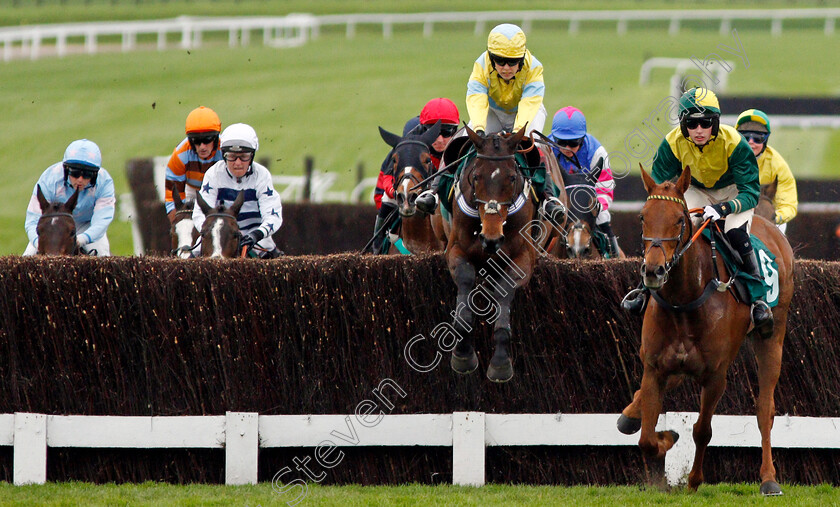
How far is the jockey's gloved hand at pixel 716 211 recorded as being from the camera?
581 centimetres

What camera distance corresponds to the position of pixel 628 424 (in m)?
5.94

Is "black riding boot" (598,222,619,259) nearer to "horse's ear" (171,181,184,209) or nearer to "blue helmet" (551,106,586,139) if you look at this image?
"blue helmet" (551,106,586,139)

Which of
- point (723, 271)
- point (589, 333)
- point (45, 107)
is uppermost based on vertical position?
point (723, 271)

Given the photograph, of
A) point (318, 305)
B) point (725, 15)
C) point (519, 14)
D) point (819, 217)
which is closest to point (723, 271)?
point (318, 305)

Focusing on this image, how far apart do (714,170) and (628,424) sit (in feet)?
4.77

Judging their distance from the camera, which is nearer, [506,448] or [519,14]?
[506,448]

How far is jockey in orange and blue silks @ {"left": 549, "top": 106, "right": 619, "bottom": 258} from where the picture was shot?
854 cm

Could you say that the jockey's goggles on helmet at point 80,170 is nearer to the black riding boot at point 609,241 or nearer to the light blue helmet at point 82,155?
the light blue helmet at point 82,155

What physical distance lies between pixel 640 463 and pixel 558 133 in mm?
2961

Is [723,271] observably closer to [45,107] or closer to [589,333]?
[589,333]

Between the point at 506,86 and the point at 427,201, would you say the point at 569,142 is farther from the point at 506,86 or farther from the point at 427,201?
the point at 427,201

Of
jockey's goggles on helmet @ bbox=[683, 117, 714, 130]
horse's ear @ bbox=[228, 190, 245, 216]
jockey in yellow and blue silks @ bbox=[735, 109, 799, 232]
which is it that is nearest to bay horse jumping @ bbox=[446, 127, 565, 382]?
jockey's goggles on helmet @ bbox=[683, 117, 714, 130]

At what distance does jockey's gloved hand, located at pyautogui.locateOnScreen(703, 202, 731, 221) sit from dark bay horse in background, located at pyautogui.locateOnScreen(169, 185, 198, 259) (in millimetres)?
3545

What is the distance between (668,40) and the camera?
37.7 m
